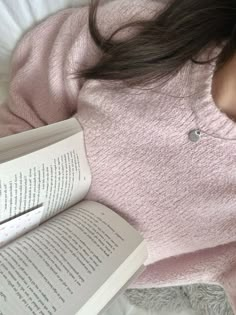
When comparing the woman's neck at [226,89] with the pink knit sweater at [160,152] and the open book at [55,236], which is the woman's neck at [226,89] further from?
the open book at [55,236]

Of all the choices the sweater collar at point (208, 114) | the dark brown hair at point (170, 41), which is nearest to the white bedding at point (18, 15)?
the dark brown hair at point (170, 41)

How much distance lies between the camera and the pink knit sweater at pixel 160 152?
514mm

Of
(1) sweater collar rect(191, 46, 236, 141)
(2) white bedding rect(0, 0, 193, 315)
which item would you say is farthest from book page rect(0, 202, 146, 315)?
(2) white bedding rect(0, 0, 193, 315)

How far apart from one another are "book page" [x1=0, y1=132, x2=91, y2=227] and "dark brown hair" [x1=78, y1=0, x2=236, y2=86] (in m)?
0.10

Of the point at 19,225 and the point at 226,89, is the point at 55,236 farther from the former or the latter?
the point at 226,89

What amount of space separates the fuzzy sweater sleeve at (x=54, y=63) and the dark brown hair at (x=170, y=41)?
0.03 meters

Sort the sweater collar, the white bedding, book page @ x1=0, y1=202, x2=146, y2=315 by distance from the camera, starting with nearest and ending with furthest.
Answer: book page @ x1=0, y1=202, x2=146, y2=315
the sweater collar
the white bedding

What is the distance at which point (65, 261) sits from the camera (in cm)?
44

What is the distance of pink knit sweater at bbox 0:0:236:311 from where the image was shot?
1.69 ft

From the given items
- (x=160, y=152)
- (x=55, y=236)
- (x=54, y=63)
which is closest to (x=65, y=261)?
(x=55, y=236)

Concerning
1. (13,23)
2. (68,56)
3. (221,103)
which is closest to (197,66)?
(221,103)

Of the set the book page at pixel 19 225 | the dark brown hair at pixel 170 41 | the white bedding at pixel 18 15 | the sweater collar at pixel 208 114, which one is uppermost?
the white bedding at pixel 18 15

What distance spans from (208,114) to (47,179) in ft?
0.61

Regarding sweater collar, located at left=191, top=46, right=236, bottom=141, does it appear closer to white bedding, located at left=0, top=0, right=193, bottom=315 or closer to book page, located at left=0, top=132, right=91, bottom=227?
book page, located at left=0, top=132, right=91, bottom=227
